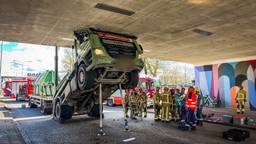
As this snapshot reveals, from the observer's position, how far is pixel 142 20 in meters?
9.27

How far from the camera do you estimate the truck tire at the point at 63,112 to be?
1121cm

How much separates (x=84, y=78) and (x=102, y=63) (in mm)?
1174

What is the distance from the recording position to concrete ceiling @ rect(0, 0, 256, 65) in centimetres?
751

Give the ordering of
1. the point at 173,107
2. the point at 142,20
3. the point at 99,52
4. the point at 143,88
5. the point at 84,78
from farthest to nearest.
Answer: the point at 143,88, the point at 173,107, the point at 142,20, the point at 84,78, the point at 99,52

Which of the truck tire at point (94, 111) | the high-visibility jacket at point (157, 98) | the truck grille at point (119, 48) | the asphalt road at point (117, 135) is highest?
the truck grille at point (119, 48)

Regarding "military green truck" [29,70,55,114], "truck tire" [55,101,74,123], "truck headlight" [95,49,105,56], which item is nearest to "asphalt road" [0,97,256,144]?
"truck tire" [55,101,74,123]

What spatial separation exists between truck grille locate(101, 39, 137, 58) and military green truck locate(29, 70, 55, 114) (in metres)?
7.35

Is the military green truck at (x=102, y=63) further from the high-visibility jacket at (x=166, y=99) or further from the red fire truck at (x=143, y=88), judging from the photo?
the red fire truck at (x=143, y=88)

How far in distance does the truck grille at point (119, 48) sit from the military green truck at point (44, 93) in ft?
24.1

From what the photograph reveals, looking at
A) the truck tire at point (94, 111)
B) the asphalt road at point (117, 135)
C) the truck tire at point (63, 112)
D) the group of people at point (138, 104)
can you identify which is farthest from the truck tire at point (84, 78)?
the group of people at point (138, 104)

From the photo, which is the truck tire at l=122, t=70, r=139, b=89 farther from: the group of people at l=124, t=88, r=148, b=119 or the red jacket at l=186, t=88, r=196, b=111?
the group of people at l=124, t=88, r=148, b=119

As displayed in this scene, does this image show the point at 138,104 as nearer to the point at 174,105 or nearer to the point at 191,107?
the point at 174,105

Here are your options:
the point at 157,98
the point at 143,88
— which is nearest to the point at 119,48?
the point at 157,98

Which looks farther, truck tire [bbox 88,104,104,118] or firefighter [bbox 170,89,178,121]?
truck tire [bbox 88,104,104,118]
